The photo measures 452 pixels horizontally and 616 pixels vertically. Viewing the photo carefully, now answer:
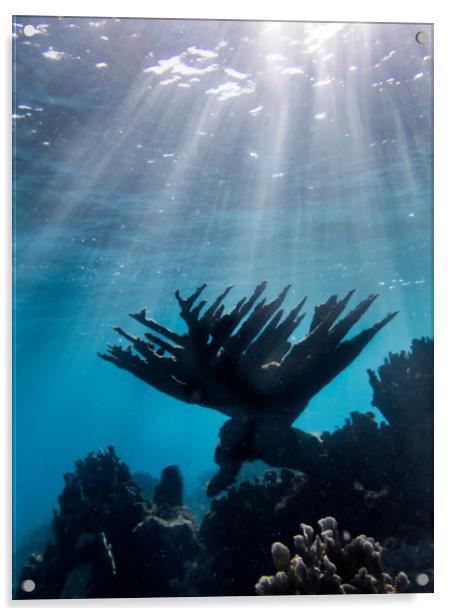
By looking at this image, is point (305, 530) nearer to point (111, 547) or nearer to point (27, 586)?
point (111, 547)

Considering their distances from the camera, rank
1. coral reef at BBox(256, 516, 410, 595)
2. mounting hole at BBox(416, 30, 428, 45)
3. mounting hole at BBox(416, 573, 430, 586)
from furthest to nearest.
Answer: mounting hole at BBox(416, 30, 428, 45)
mounting hole at BBox(416, 573, 430, 586)
coral reef at BBox(256, 516, 410, 595)

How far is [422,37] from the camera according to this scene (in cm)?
478

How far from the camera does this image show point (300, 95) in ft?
17.7

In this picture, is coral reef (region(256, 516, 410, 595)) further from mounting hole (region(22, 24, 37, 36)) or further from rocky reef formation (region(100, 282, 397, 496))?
mounting hole (region(22, 24, 37, 36))

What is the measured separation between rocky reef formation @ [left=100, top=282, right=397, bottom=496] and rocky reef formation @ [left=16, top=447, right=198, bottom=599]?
126 cm

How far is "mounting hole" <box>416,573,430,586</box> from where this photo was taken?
4414 mm

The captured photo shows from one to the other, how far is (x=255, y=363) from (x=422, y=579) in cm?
270

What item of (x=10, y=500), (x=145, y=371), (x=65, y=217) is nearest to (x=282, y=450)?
(x=145, y=371)

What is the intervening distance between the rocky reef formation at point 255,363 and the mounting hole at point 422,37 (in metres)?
2.75

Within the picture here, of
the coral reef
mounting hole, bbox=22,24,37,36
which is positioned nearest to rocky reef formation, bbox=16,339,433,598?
the coral reef

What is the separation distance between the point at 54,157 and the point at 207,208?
14.3 ft

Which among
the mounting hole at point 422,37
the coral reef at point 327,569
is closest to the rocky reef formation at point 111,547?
the coral reef at point 327,569

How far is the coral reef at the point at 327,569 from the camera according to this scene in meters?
3.94

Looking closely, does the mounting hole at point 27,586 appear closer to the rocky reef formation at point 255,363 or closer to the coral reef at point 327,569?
the coral reef at point 327,569
